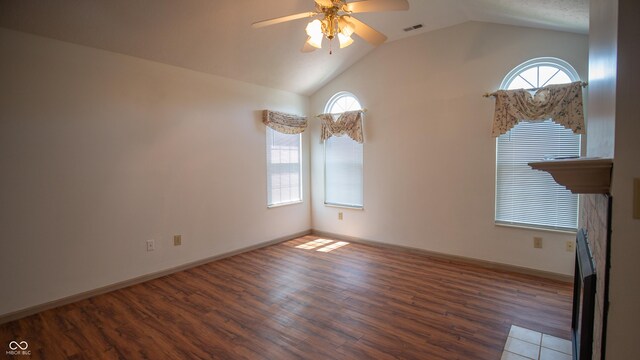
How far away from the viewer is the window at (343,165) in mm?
4934

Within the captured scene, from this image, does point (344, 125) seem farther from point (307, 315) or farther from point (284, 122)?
point (307, 315)

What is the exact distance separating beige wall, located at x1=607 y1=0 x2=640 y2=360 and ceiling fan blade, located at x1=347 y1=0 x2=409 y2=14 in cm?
134

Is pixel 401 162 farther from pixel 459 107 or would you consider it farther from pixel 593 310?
pixel 593 310

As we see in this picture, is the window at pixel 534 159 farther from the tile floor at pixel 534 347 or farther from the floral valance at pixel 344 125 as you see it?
the floral valance at pixel 344 125

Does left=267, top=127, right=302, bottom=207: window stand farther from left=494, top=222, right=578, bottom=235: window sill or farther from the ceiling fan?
left=494, top=222, right=578, bottom=235: window sill

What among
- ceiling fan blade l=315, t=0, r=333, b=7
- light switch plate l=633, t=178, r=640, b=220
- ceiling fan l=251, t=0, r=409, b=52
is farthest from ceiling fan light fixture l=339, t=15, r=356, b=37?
light switch plate l=633, t=178, r=640, b=220

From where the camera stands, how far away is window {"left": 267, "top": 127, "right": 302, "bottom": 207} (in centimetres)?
487

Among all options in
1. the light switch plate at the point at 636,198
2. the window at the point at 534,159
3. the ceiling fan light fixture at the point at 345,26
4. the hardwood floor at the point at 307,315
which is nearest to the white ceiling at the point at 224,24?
the window at the point at 534,159

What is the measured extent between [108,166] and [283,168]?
2.46 m

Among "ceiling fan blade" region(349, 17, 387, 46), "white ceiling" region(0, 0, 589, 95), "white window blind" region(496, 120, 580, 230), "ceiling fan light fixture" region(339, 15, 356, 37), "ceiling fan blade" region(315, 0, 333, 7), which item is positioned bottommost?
"white window blind" region(496, 120, 580, 230)

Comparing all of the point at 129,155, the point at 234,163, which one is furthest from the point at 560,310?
the point at 129,155

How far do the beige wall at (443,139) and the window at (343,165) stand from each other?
0.18 m

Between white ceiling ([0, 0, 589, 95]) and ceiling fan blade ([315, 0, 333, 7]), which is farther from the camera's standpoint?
white ceiling ([0, 0, 589, 95])

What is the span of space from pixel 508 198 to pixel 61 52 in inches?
190
